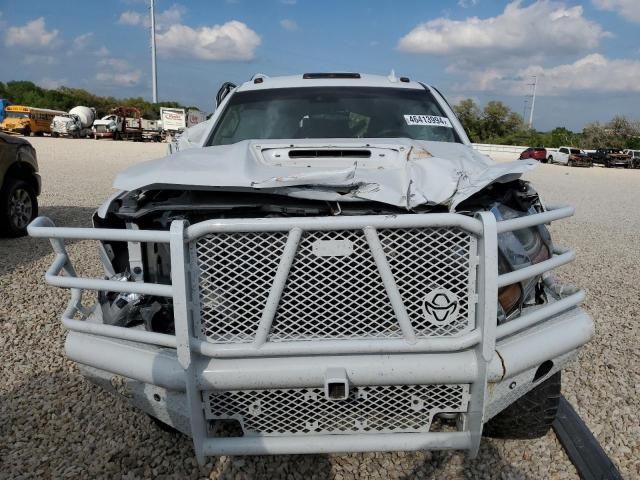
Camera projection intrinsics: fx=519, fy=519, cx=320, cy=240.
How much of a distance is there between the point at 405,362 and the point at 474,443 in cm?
50

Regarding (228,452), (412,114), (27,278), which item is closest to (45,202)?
(27,278)

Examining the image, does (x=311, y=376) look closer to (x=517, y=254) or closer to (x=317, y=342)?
(x=317, y=342)

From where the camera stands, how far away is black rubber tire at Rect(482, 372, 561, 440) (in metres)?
2.66

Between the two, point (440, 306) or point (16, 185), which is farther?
point (16, 185)

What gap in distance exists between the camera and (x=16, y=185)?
7008 mm

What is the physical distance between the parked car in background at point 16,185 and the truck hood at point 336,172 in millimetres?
5211

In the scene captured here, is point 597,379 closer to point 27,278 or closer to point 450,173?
point 450,173

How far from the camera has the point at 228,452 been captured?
221 centimetres

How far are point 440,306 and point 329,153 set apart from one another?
3.62 feet

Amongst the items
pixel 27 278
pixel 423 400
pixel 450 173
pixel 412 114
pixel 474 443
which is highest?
pixel 412 114

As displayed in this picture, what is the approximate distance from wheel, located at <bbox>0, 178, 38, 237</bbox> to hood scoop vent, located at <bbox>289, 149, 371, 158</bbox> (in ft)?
18.6

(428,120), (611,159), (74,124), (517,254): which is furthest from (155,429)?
(74,124)

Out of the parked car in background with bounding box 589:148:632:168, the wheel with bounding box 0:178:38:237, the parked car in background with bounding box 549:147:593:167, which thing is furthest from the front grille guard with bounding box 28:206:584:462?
the parked car in background with bounding box 589:148:632:168

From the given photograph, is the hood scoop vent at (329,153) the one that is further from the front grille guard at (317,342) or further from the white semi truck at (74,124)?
the white semi truck at (74,124)
